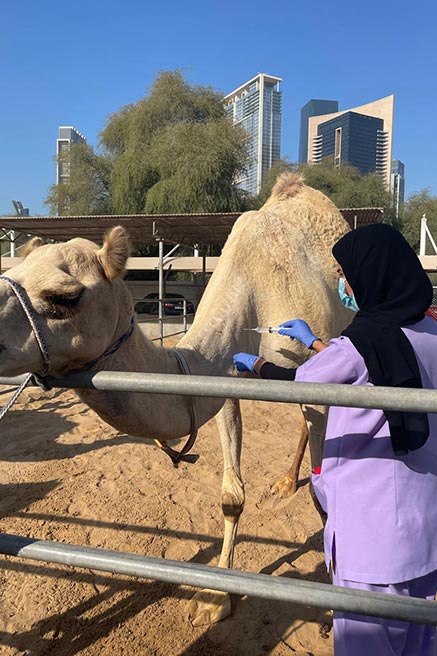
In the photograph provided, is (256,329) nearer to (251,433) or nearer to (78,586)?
(78,586)

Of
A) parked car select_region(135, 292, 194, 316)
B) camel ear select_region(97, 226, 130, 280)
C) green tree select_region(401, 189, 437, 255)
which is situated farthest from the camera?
green tree select_region(401, 189, 437, 255)

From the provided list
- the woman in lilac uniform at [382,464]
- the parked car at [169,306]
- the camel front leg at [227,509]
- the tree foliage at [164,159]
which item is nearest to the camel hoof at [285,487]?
the camel front leg at [227,509]

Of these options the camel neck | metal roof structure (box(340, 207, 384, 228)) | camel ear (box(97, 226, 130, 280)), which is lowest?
the camel neck

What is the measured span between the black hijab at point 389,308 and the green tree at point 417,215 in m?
29.4

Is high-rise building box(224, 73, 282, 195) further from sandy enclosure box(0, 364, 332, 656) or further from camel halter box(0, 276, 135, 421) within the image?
camel halter box(0, 276, 135, 421)

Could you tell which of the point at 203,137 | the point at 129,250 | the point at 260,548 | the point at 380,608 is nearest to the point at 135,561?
Result: the point at 380,608

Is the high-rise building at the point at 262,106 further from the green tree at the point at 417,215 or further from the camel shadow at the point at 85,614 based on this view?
the camel shadow at the point at 85,614

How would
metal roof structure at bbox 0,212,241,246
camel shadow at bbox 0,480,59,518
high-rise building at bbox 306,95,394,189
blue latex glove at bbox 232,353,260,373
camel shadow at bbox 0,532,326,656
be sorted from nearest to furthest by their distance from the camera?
blue latex glove at bbox 232,353,260,373 < camel shadow at bbox 0,532,326,656 < camel shadow at bbox 0,480,59,518 < metal roof structure at bbox 0,212,241,246 < high-rise building at bbox 306,95,394,189

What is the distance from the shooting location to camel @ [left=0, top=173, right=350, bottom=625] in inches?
58.2

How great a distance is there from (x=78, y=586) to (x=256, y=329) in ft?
6.43

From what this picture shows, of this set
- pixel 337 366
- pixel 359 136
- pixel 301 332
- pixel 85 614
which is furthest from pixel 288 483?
pixel 359 136

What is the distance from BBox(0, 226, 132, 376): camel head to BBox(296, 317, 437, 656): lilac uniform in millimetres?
724

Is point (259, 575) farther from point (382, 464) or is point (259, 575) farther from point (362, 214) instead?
point (362, 214)

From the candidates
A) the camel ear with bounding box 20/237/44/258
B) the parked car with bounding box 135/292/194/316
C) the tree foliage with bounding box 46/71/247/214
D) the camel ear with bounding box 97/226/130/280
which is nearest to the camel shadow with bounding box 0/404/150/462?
the camel ear with bounding box 20/237/44/258
